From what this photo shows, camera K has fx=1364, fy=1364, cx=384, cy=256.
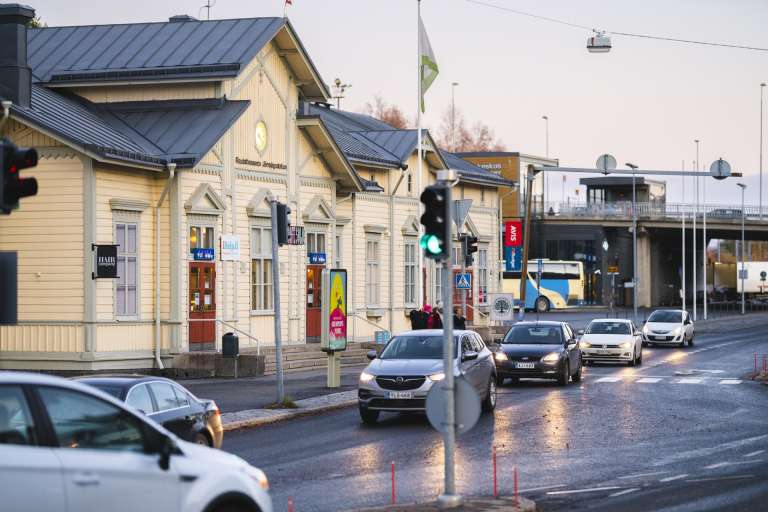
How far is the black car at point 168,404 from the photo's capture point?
15.8 metres

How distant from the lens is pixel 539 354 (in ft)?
108

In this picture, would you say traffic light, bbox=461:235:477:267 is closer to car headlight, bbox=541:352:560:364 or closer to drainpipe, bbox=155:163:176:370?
car headlight, bbox=541:352:560:364

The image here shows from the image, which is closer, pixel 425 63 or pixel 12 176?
pixel 12 176

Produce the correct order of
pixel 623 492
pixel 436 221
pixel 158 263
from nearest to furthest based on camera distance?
pixel 436 221
pixel 623 492
pixel 158 263

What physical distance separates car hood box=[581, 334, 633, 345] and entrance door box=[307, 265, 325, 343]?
27.4 ft

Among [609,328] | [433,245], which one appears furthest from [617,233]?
[433,245]

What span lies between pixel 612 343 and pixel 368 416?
1868 cm

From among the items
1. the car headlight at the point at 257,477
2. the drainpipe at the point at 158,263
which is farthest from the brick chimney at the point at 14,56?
the car headlight at the point at 257,477

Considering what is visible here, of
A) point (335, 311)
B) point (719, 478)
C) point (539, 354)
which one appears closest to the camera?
point (719, 478)

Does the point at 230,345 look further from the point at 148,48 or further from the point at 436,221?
the point at 436,221

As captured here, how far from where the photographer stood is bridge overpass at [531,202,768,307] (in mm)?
97500

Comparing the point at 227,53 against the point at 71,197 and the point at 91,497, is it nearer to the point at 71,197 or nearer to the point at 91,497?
the point at 71,197

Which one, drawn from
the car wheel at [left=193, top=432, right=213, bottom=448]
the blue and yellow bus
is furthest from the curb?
the blue and yellow bus

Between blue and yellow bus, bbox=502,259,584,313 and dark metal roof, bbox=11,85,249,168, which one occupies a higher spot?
dark metal roof, bbox=11,85,249,168
